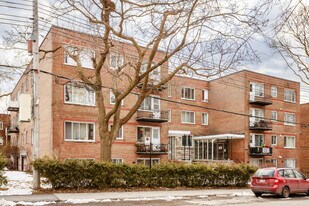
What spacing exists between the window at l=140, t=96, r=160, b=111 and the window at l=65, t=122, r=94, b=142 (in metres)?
5.96

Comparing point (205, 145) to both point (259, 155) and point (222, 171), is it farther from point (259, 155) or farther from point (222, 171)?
point (222, 171)

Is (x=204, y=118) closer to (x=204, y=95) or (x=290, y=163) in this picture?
(x=204, y=95)

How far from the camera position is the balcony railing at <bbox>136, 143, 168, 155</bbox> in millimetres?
34062

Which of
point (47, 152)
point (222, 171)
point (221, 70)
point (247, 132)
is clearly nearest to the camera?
point (221, 70)

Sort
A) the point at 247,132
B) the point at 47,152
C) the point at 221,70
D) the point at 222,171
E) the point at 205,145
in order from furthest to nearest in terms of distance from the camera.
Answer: the point at 205,145 → the point at 247,132 → the point at 47,152 → the point at 222,171 → the point at 221,70

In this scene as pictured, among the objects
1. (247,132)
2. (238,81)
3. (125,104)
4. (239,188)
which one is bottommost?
(239,188)

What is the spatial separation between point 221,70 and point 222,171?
683 centimetres

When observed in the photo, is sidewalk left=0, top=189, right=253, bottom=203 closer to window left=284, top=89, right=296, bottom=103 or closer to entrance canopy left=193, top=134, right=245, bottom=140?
entrance canopy left=193, top=134, right=245, bottom=140

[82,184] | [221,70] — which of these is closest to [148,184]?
[82,184]

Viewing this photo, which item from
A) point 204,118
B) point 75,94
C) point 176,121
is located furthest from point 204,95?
point 75,94

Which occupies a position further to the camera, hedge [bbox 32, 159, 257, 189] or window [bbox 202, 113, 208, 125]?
window [bbox 202, 113, 208, 125]

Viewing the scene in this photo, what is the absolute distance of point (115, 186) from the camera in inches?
756

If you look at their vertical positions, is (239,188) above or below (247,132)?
below

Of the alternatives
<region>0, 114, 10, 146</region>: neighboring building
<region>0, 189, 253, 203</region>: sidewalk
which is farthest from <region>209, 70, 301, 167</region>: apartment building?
<region>0, 114, 10, 146</region>: neighboring building
